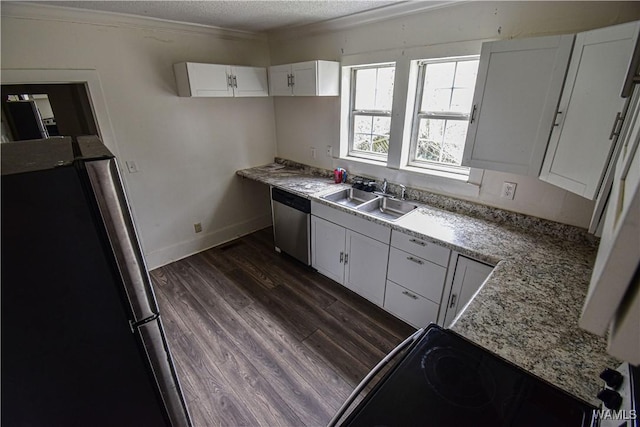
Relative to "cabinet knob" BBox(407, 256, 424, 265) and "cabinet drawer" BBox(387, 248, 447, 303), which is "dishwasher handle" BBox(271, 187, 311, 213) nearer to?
"cabinet drawer" BBox(387, 248, 447, 303)

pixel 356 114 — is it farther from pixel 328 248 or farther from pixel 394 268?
pixel 394 268

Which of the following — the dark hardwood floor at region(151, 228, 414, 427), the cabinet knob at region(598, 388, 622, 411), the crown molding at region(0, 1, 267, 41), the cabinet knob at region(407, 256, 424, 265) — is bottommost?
the dark hardwood floor at region(151, 228, 414, 427)

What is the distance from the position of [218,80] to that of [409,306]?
283cm

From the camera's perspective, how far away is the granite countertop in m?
1.01

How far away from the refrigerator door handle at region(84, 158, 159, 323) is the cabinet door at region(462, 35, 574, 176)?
6.42ft

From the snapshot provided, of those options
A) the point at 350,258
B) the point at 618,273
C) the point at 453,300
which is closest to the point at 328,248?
the point at 350,258

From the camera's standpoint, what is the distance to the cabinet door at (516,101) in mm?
1522

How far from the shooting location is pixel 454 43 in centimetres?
214

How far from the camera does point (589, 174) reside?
4.20 ft

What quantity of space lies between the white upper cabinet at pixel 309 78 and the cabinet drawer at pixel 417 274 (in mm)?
1734

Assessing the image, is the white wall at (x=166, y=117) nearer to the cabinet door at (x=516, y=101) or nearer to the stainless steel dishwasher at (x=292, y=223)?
the stainless steel dishwasher at (x=292, y=223)

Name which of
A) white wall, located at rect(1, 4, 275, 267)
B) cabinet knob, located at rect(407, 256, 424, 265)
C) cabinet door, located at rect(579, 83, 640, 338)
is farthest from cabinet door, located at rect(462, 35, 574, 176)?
white wall, located at rect(1, 4, 275, 267)

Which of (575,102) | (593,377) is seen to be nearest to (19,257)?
(593,377)

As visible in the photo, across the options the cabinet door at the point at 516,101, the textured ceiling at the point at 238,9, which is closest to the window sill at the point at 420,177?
the cabinet door at the point at 516,101
